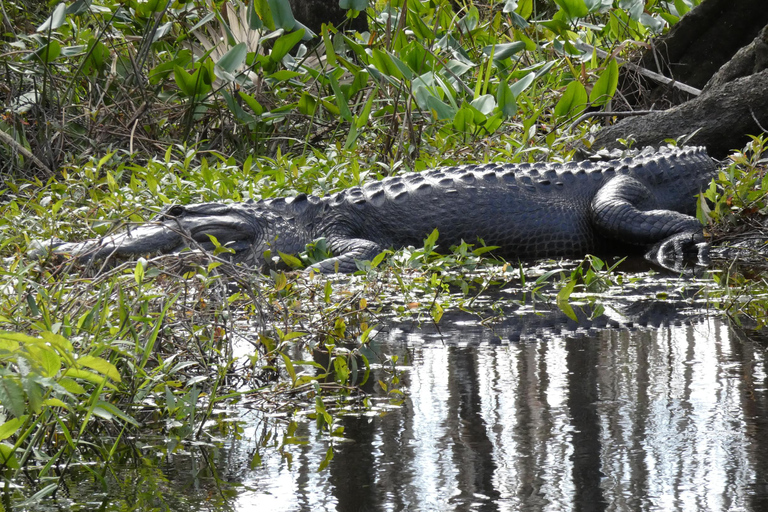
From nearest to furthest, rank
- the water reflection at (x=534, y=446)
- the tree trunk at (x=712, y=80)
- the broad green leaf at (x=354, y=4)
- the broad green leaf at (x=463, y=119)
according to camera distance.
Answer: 1. the water reflection at (x=534, y=446)
2. the broad green leaf at (x=463, y=119)
3. the tree trunk at (x=712, y=80)
4. the broad green leaf at (x=354, y=4)

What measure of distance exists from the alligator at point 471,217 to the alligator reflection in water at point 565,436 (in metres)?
2.26

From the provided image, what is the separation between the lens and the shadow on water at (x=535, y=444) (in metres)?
1.54

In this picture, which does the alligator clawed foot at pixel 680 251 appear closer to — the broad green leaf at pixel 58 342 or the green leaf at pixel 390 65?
the green leaf at pixel 390 65

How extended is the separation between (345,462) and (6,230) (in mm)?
3576

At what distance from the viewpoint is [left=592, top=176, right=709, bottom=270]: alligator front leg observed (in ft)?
15.4

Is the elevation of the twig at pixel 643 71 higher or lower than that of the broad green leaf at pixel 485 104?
higher

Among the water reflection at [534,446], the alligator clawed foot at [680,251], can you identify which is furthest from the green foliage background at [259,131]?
the alligator clawed foot at [680,251]

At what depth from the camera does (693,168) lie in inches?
209

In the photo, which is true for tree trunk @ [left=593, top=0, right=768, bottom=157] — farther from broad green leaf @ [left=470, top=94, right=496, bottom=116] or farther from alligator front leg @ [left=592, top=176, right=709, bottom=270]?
broad green leaf @ [left=470, top=94, right=496, bottom=116]

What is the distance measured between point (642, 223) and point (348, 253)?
5.44 feet

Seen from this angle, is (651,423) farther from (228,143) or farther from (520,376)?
(228,143)

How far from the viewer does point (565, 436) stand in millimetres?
1847

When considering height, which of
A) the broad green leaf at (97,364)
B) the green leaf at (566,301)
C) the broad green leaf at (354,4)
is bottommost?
the broad green leaf at (97,364)

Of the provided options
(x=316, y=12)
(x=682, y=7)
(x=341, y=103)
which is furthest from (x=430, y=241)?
(x=682, y=7)
